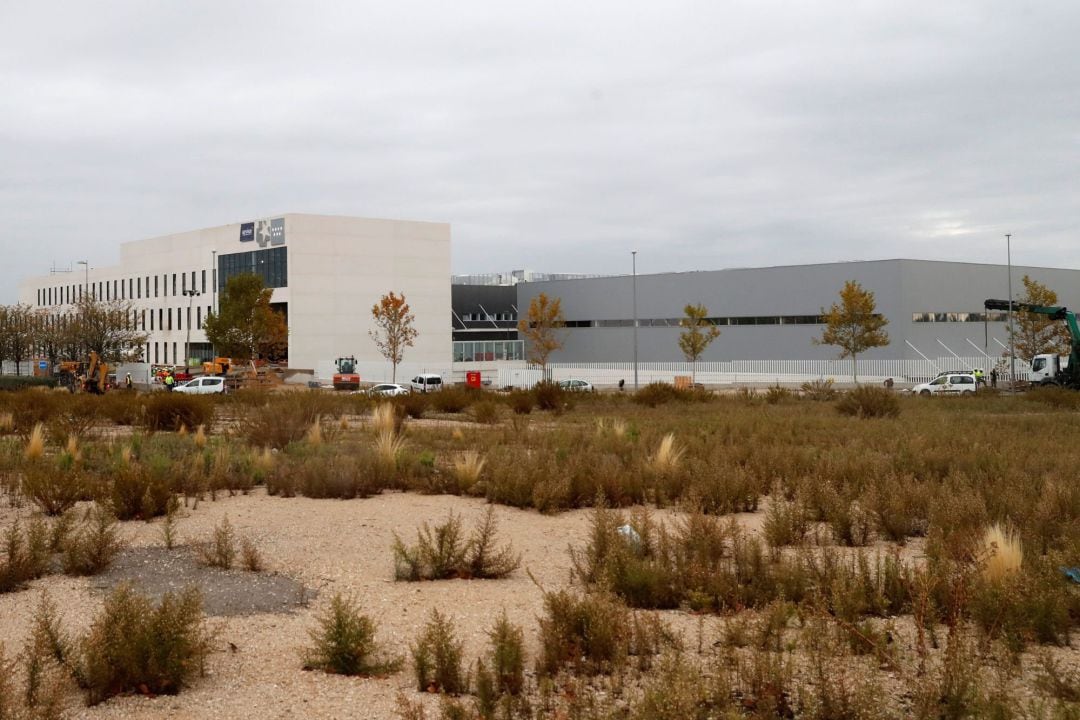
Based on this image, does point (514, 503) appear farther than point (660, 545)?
Yes

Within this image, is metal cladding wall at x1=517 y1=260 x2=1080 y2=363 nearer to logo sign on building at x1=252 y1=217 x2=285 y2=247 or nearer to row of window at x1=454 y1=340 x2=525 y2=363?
row of window at x1=454 y1=340 x2=525 y2=363

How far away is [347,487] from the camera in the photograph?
13266 mm

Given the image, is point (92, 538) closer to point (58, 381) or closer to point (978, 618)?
point (978, 618)

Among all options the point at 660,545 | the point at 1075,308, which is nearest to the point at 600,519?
the point at 660,545

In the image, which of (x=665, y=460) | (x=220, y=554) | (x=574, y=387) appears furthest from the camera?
(x=574, y=387)

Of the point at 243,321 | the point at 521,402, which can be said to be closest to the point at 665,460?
the point at 521,402

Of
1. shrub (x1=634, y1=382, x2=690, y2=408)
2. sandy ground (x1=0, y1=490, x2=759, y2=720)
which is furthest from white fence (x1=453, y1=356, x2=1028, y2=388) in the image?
sandy ground (x1=0, y1=490, x2=759, y2=720)

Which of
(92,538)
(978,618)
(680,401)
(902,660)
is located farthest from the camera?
(680,401)

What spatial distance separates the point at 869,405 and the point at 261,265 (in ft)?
183

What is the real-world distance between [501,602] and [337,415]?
707 inches

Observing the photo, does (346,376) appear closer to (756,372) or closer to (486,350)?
(486,350)

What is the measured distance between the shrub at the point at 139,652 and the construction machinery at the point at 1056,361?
1719 inches

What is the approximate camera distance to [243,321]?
201 feet

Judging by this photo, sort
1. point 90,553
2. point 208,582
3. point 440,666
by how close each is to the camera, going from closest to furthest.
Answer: point 440,666, point 208,582, point 90,553
